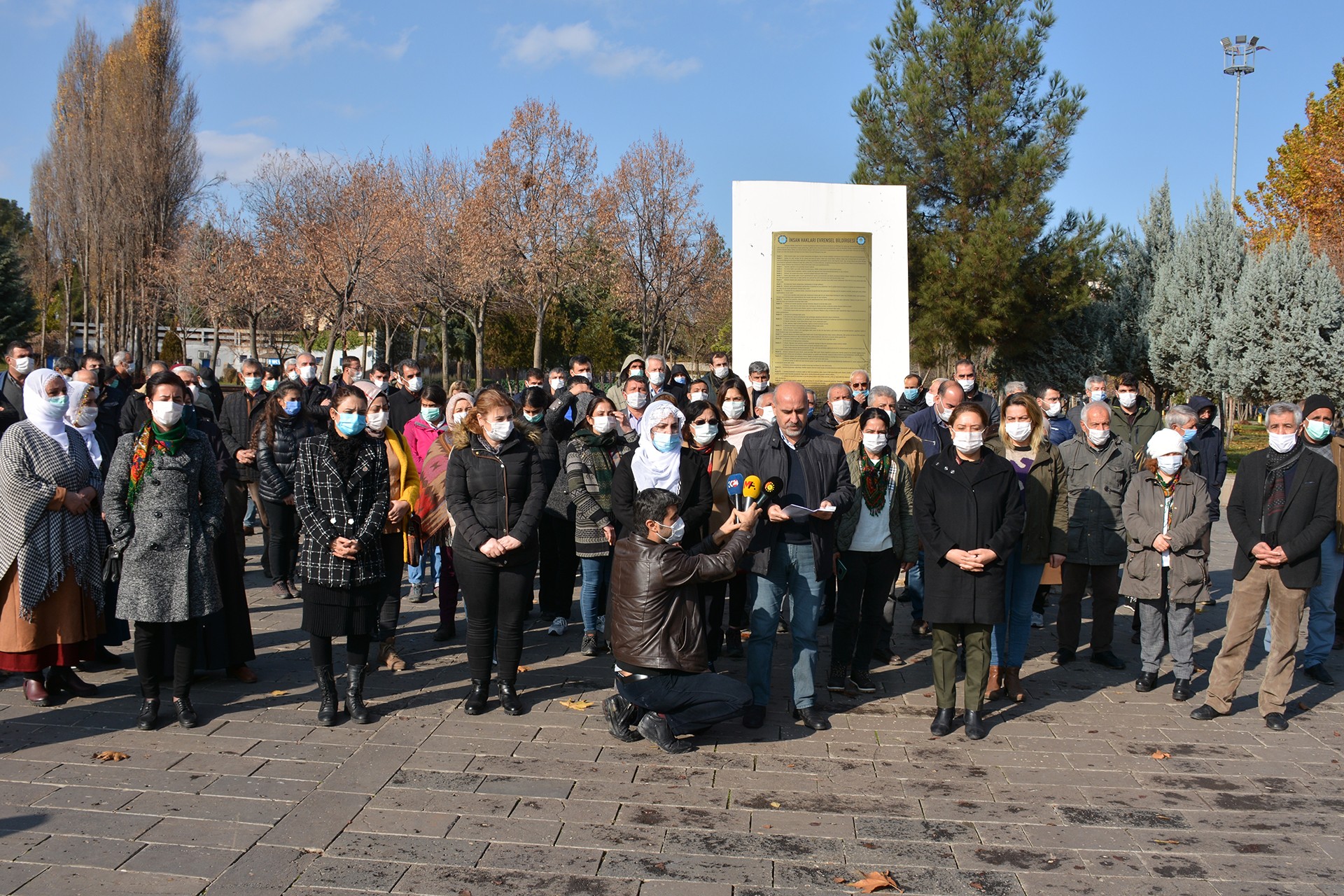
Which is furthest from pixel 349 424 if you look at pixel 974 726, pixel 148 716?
pixel 974 726

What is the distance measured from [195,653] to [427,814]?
2.12m

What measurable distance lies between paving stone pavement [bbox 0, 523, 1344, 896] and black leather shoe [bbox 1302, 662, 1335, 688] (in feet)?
1.04

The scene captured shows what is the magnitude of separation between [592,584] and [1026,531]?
300 centimetres

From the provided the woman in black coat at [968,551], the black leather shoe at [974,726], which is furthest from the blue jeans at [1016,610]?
the black leather shoe at [974,726]

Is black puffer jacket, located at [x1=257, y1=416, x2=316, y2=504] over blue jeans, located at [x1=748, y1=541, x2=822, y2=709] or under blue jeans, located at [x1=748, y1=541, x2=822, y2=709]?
over

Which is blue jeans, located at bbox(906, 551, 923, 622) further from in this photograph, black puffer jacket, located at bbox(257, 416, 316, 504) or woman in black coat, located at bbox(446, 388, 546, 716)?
black puffer jacket, located at bbox(257, 416, 316, 504)

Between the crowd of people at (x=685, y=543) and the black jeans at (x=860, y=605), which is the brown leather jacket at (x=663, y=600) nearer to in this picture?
the crowd of people at (x=685, y=543)

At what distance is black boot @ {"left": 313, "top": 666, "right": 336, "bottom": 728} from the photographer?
19.1 ft

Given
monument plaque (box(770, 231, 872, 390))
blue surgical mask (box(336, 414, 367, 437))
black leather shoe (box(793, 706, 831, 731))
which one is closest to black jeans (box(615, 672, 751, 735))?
→ black leather shoe (box(793, 706, 831, 731))

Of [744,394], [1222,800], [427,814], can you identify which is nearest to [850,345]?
[744,394]

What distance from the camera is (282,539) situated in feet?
29.2

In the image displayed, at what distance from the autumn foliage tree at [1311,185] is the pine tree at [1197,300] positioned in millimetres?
5673

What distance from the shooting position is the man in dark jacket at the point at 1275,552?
6.19 metres

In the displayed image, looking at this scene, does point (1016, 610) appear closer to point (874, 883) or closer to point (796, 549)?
point (796, 549)
